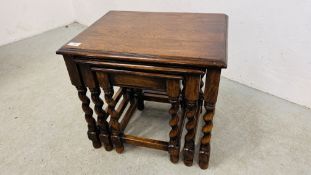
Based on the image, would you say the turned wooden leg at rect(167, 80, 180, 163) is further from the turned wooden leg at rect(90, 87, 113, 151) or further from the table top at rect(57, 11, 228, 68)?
the turned wooden leg at rect(90, 87, 113, 151)

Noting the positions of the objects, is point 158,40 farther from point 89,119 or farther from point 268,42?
point 268,42

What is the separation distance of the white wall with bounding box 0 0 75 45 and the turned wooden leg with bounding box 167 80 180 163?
2301mm

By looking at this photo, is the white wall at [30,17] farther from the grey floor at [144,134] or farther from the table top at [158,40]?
the table top at [158,40]

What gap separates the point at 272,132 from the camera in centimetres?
128

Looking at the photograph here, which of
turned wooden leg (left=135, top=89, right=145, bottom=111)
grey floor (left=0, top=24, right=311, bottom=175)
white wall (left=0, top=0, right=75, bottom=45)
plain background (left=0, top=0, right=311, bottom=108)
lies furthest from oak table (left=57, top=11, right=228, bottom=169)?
white wall (left=0, top=0, right=75, bottom=45)

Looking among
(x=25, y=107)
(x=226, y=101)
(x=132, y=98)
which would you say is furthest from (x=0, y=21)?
(x=226, y=101)

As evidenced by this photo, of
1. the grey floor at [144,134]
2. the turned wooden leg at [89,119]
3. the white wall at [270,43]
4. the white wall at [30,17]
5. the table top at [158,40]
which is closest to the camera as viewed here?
the table top at [158,40]

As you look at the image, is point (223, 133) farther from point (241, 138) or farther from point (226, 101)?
point (226, 101)

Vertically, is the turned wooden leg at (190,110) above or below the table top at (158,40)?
below

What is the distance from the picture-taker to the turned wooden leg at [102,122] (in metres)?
1.04

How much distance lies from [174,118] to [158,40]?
0.32 metres

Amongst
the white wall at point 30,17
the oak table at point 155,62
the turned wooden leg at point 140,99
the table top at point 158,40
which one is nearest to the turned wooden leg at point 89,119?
the oak table at point 155,62

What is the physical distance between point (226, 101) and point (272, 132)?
0.33m

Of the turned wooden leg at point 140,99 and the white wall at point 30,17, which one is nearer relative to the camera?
the turned wooden leg at point 140,99
